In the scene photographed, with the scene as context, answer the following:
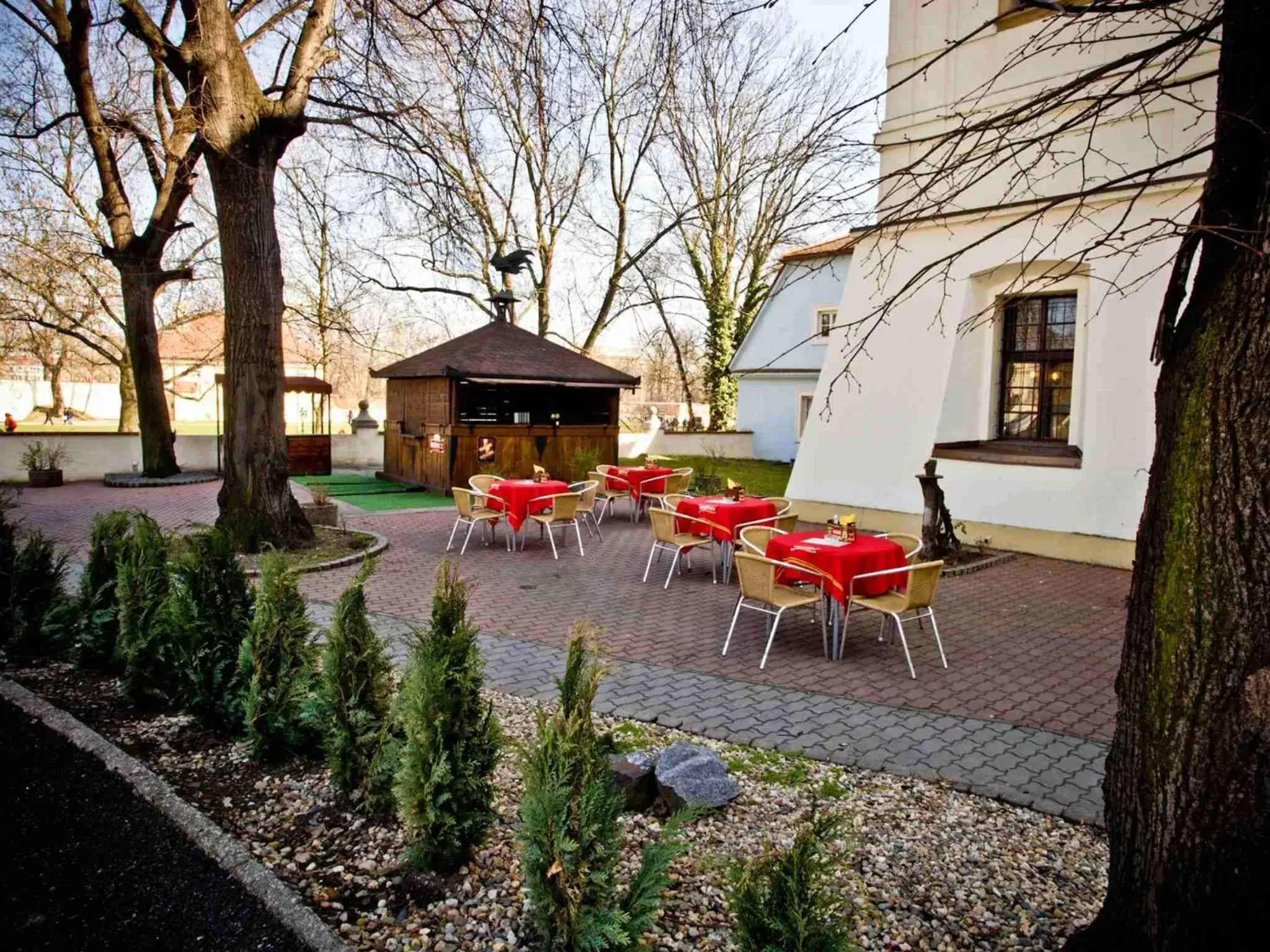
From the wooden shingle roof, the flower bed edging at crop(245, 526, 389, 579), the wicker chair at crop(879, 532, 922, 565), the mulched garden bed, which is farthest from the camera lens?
the wooden shingle roof

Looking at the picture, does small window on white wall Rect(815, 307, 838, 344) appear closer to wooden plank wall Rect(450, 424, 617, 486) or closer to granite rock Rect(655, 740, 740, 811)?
wooden plank wall Rect(450, 424, 617, 486)

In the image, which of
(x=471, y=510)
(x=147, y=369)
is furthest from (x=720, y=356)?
(x=471, y=510)

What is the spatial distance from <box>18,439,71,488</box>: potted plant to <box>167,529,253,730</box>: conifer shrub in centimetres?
1553

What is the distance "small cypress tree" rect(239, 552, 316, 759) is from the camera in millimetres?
3799

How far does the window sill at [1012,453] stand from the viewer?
10266 mm

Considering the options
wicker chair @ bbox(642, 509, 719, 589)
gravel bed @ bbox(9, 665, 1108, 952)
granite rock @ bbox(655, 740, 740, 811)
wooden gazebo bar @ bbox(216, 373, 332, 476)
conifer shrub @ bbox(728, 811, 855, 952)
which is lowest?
gravel bed @ bbox(9, 665, 1108, 952)

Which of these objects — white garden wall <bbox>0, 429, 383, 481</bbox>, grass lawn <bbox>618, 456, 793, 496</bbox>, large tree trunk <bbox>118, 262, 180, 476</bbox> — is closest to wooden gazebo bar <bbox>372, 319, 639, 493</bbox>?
grass lawn <bbox>618, 456, 793, 496</bbox>

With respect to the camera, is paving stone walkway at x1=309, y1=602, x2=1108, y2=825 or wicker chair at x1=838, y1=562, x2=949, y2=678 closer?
paving stone walkway at x1=309, y1=602, x2=1108, y2=825

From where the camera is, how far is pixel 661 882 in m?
2.43

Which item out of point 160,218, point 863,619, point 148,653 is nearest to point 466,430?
point 160,218

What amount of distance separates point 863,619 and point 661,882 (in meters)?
5.63

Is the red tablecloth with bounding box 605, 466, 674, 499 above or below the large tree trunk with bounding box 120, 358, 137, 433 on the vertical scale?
below

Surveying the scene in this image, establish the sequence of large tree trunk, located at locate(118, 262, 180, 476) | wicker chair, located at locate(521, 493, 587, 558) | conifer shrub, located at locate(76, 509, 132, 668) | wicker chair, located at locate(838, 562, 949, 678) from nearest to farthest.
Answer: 1. conifer shrub, located at locate(76, 509, 132, 668)
2. wicker chair, located at locate(838, 562, 949, 678)
3. wicker chair, located at locate(521, 493, 587, 558)
4. large tree trunk, located at locate(118, 262, 180, 476)

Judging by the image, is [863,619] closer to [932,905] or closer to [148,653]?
[932,905]
